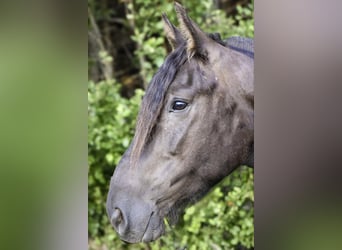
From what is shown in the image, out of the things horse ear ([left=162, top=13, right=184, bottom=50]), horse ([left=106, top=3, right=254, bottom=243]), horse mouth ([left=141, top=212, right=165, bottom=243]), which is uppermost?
horse ear ([left=162, top=13, right=184, bottom=50])

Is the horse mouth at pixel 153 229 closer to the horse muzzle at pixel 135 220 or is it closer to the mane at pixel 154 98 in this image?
Answer: the horse muzzle at pixel 135 220

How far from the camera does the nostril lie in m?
2.70

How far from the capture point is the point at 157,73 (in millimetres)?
2666

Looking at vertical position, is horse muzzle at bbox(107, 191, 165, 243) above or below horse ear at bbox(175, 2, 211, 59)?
below

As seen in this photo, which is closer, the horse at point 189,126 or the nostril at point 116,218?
the horse at point 189,126

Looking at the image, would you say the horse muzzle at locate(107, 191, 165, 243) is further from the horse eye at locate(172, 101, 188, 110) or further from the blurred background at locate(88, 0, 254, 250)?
the horse eye at locate(172, 101, 188, 110)

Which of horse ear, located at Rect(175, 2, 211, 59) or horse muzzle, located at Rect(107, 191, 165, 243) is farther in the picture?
horse muzzle, located at Rect(107, 191, 165, 243)

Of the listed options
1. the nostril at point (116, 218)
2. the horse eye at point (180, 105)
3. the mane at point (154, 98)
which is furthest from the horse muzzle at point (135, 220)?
the horse eye at point (180, 105)

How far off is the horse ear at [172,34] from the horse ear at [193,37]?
0.07m

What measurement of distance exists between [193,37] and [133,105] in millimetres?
554

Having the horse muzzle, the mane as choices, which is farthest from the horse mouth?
the mane

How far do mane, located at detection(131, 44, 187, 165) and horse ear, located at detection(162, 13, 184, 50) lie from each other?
0.12 ft

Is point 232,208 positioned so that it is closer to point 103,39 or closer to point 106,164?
point 106,164

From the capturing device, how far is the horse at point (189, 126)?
250 cm
